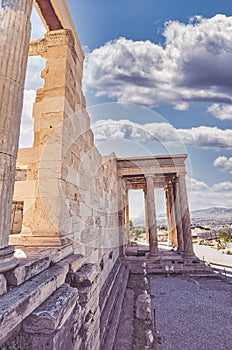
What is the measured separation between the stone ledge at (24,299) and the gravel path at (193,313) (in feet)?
13.2

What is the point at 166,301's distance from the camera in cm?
745

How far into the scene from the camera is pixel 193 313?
650 cm

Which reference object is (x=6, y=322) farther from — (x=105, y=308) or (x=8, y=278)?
(x=105, y=308)

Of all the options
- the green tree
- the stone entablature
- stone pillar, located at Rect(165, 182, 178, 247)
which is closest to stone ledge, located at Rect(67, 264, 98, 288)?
the stone entablature

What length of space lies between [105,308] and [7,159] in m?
4.63

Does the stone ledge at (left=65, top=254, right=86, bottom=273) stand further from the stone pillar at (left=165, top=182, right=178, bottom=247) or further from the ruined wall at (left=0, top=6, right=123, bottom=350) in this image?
the stone pillar at (left=165, top=182, right=178, bottom=247)

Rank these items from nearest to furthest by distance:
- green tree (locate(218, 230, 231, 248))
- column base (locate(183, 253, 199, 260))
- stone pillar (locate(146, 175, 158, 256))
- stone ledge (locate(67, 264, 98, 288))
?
1. stone ledge (locate(67, 264, 98, 288))
2. column base (locate(183, 253, 199, 260))
3. stone pillar (locate(146, 175, 158, 256))
4. green tree (locate(218, 230, 231, 248))

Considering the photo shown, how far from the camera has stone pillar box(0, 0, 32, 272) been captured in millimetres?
2149

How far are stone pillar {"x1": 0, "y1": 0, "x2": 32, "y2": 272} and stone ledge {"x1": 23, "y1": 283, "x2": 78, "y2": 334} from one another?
49 centimetres

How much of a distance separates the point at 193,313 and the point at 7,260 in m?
6.65

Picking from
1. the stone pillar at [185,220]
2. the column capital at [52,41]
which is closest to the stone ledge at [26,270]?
the column capital at [52,41]

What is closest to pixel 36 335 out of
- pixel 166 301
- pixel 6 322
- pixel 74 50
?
pixel 6 322

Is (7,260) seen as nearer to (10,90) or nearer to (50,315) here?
(50,315)

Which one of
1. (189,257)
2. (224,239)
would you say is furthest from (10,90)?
(224,239)
